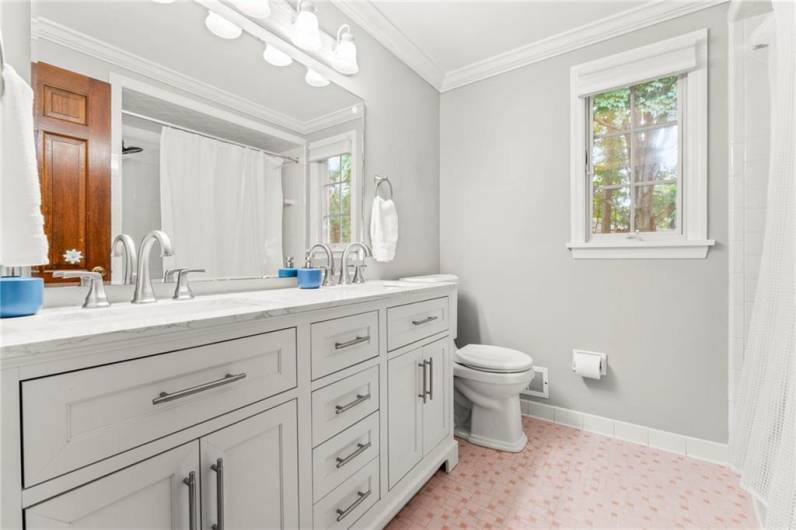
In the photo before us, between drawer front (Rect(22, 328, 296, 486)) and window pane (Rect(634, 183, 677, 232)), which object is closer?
drawer front (Rect(22, 328, 296, 486))

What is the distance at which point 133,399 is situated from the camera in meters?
0.69

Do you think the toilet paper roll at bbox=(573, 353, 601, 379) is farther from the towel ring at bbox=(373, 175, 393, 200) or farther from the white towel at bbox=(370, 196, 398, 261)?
the towel ring at bbox=(373, 175, 393, 200)

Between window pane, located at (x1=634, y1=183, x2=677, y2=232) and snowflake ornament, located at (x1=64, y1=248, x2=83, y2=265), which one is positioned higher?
window pane, located at (x1=634, y1=183, x2=677, y2=232)

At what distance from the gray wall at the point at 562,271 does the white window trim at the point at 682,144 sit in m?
0.04

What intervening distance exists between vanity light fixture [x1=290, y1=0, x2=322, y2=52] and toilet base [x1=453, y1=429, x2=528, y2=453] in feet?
7.27

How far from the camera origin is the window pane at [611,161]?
214 centimetres

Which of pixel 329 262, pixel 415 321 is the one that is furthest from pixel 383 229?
pixel 415 321

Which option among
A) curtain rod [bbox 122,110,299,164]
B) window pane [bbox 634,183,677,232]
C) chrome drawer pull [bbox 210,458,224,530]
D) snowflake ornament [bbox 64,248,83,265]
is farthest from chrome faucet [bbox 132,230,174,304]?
window pane [bbox 634,183,677,232]

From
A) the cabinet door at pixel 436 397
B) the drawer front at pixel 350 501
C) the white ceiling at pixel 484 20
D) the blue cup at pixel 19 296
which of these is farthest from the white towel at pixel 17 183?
the white ceiling at pixel 484 20

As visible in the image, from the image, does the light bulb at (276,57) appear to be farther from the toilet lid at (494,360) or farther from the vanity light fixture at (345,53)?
the toilet lid at (494,360)

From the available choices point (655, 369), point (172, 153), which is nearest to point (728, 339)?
point (655, 369)

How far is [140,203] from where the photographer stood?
1.20 metres

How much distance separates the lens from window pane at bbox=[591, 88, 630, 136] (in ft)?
7.03

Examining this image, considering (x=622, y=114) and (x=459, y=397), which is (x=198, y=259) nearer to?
(x=459, y=397)
